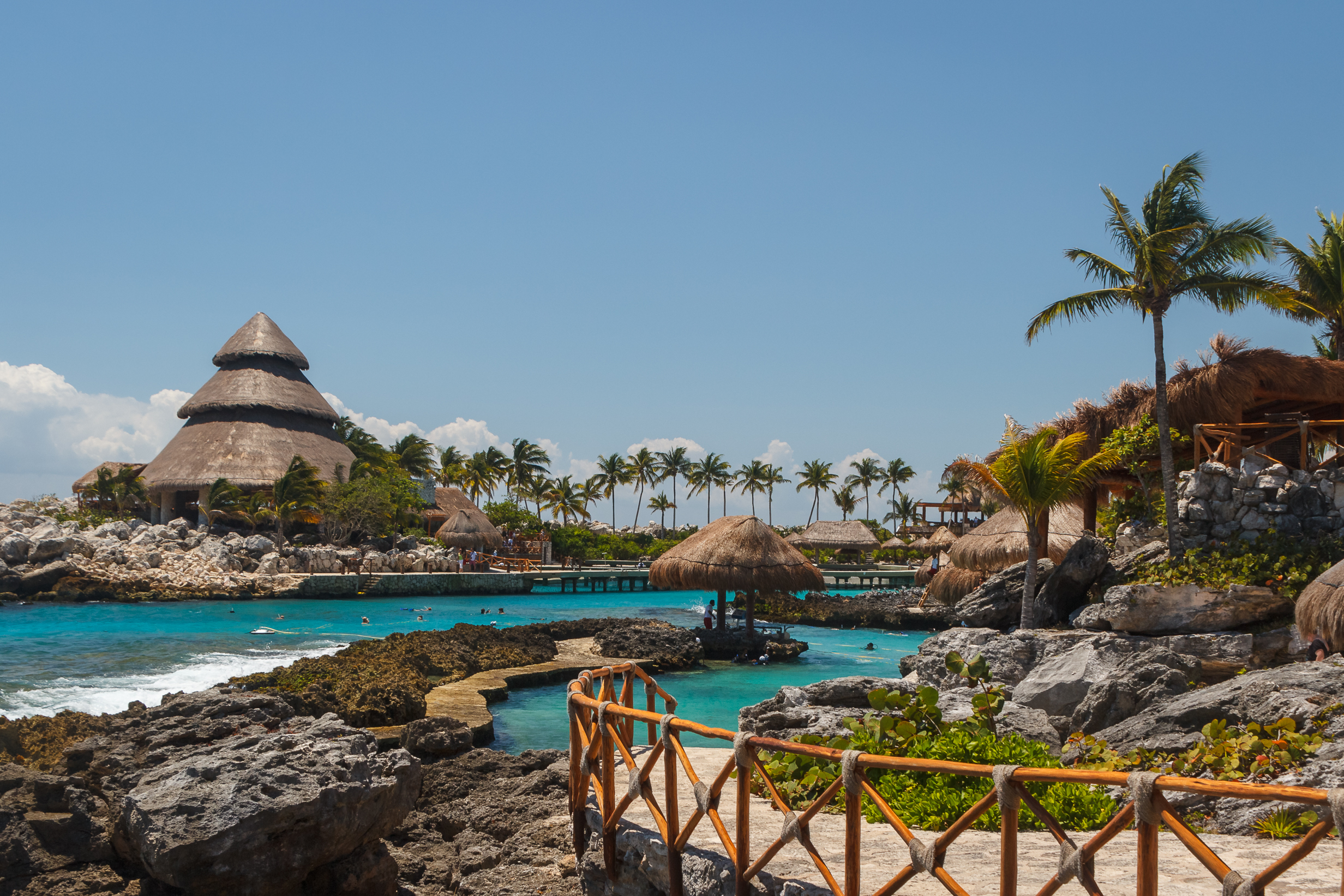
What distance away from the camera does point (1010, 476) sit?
1755cm

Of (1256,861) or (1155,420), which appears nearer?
(1256,861)

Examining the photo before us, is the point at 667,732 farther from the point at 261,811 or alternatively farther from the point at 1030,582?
the point at 1030,582

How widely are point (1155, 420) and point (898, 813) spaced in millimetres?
16313

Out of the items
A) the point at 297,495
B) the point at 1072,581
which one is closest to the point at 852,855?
the point at 1072,581

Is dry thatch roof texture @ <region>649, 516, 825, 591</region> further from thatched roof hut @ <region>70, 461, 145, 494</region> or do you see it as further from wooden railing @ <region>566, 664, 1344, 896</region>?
thatched roof hut @ <region>70, 461, 145, 494</region>

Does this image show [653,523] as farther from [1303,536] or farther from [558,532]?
[1303,536]

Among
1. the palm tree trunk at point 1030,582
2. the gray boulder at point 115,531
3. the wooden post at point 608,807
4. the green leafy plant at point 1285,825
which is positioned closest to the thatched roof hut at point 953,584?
the palm tree trunk at point 1030,582

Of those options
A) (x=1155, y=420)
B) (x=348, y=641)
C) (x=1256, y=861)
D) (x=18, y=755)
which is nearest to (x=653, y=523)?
(x=348, y=641)

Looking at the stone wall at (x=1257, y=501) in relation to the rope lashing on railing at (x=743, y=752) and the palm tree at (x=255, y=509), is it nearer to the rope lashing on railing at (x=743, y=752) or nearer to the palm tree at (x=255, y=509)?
the rope lashing on railing at (x=743, y=752)

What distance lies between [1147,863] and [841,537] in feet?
166

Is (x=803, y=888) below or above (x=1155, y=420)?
below

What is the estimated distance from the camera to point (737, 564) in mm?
20391

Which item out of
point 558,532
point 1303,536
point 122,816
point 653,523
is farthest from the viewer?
point 653,523

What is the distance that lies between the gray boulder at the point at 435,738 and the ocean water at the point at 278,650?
5.04ft
